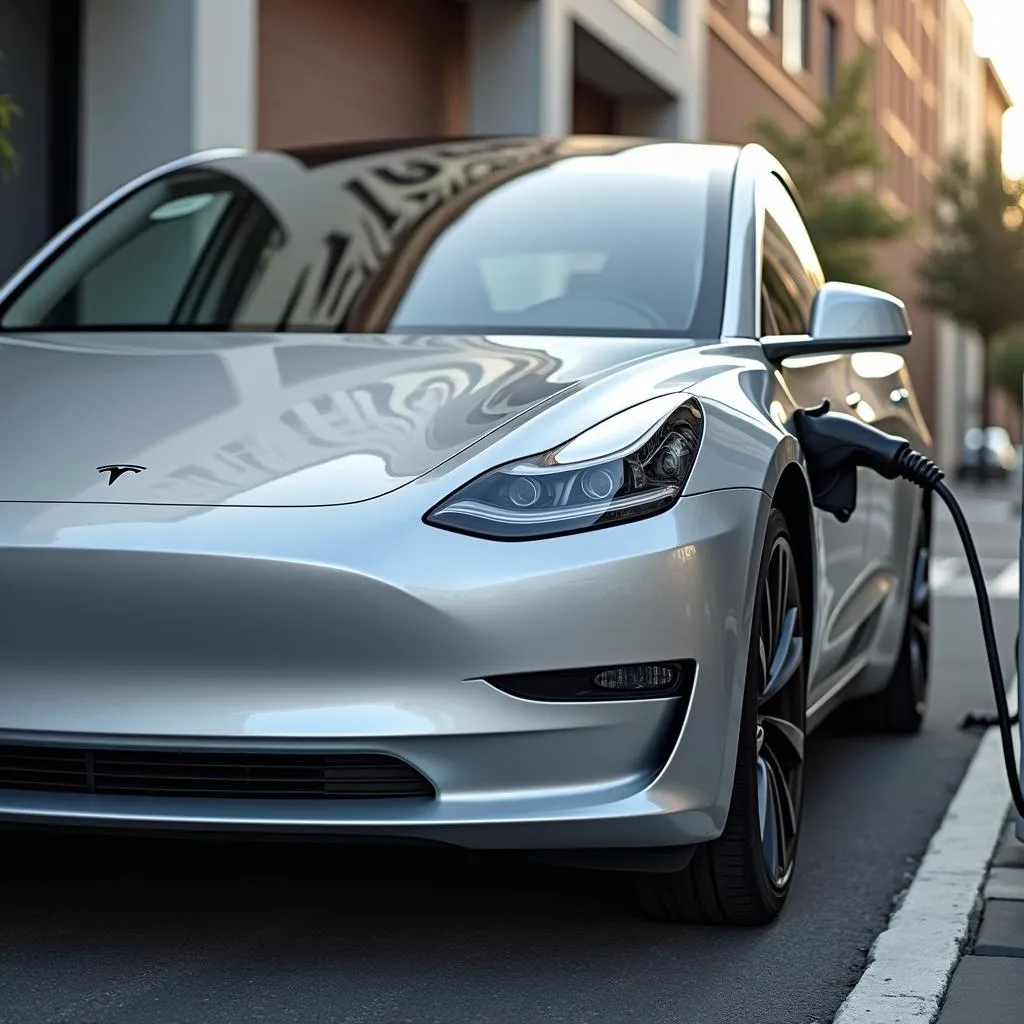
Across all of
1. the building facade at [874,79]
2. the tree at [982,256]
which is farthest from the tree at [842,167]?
the tree at [982,256]

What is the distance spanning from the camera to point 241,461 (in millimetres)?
3264

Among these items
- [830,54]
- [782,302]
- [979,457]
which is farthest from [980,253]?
[782,302]

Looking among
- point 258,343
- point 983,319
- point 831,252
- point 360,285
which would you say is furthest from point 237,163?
point 983,319

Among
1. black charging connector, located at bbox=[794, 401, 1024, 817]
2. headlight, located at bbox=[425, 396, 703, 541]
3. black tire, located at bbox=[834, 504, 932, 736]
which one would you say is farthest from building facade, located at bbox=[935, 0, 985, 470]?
headlight, located at bbox=[425, 396, 703, 541]

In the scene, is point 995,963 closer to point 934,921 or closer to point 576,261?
point 934,921

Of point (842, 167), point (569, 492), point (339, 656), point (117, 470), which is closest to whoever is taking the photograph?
point (339, 656)

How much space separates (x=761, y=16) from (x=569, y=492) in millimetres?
24334

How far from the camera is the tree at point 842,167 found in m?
23.4

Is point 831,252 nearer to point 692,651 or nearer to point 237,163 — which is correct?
point 237,163

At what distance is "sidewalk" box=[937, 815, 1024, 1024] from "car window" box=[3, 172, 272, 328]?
2.14 meters

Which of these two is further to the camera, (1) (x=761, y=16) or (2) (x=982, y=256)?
(2) (x=982, y=256)

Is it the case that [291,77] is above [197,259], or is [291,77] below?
above

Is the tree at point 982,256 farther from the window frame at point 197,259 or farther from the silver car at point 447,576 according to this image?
the silver car at point 447,576

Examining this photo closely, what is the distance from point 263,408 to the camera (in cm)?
346
